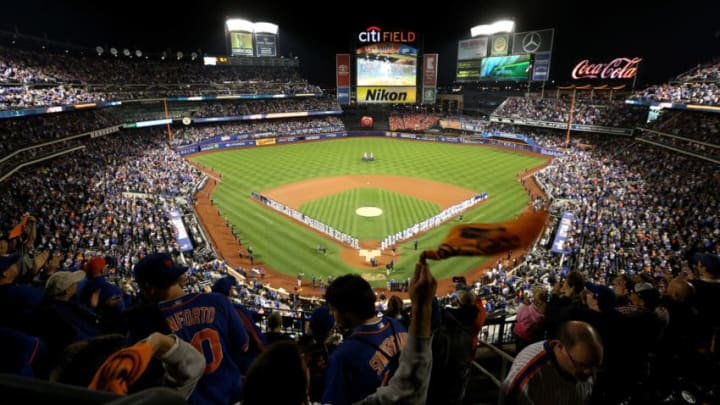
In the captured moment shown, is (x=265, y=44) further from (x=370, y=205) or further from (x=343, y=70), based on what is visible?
(x=370, y=205)

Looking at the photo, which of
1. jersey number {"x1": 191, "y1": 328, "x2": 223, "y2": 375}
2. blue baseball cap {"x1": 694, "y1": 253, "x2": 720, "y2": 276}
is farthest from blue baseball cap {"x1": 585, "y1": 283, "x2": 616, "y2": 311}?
jersey number {"x1": 191, "y1": 328, "x2": 223, "y2": 375}

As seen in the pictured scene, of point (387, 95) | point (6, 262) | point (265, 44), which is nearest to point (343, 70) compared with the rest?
point (387, 95)

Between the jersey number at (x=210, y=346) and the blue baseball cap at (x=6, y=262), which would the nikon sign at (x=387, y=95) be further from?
the jersey number at (x=210, y=346)

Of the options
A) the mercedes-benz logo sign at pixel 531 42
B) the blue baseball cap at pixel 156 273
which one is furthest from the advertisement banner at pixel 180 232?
the mercedes-benz logo sign at pixel 531 42

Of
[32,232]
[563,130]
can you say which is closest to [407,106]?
[563,130]

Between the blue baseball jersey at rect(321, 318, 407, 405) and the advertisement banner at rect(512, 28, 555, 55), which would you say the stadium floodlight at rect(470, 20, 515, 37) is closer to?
the advertisement banner at rect(512, 28, 555, 55)

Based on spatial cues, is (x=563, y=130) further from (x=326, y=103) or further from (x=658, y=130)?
(x=326, y=103)
